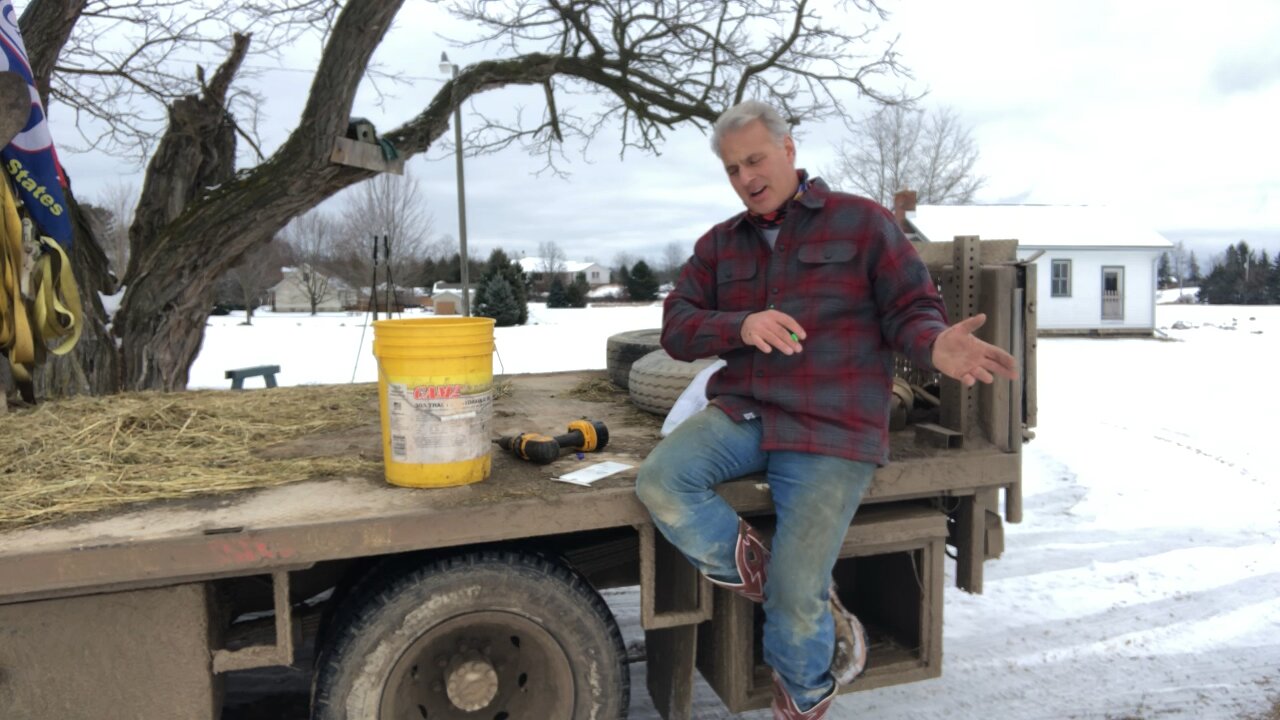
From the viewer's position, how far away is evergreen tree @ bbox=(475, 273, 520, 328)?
97.0ft

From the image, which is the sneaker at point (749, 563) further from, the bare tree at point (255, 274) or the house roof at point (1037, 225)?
the bare tree at point (255, 274)

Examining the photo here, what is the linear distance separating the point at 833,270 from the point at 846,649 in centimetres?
120

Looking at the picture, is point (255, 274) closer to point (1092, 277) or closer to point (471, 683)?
point (1092, 277)

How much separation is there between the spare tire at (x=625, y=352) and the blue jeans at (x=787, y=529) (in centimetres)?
179

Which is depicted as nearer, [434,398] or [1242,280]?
[434,398]

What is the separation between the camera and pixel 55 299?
3.82 metres

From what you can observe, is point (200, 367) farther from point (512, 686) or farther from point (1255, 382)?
point (1255, 382)

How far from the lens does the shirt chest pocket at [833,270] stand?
2693 mm

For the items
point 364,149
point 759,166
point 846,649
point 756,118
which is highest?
point 364,149

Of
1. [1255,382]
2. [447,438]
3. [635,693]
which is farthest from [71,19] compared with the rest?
[1255,382]

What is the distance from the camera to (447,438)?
8.52 feet

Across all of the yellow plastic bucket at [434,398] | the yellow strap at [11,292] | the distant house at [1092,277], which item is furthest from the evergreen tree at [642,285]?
the yellow plastic bucket at [434,398]

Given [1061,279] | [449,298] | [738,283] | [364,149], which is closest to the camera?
[738,283]

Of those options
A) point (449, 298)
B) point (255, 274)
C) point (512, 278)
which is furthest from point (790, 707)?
point (255, 274)
